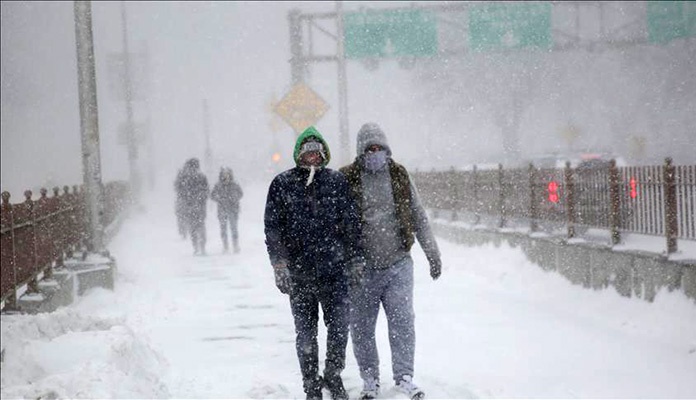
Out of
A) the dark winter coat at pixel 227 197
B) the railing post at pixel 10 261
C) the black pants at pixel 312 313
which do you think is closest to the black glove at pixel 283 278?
the black pants at pixel 312 313

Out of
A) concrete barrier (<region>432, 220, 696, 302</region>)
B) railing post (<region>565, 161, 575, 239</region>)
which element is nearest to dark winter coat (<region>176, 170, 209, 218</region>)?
concrete barrier (<region>432, 220, 696, 302</region>)

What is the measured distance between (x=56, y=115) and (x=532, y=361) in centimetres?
12078

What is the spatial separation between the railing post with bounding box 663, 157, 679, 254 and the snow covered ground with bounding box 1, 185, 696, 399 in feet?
2.09

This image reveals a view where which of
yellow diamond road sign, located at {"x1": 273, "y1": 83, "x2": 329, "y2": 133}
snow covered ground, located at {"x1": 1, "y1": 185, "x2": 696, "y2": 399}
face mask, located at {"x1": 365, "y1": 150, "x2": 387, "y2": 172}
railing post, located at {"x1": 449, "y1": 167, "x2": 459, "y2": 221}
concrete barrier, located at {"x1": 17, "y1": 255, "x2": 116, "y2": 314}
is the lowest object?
snow covered ground, located at {"x1": 1, "y1": 185, "x2": 696, "y2": 399}

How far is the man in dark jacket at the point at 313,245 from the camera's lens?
20.1 ft

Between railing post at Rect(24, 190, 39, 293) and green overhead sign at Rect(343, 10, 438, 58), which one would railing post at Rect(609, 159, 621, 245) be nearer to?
railing post at Rect(24, 190, 39, 293)

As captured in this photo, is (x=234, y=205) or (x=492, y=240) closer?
(x=492, y=240)

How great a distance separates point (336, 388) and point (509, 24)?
25995mm

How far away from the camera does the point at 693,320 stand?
27.7 feet

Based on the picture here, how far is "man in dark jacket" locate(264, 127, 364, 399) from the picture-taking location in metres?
6.12

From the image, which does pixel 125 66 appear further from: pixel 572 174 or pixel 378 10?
pixel 572 174

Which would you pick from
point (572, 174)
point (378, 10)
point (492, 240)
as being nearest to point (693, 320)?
point (572, 174)

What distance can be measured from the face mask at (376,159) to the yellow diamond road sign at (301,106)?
13362 millimetres

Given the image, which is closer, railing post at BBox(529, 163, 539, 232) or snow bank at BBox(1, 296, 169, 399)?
snow bank at BBox(1, 296, 169, 399)
